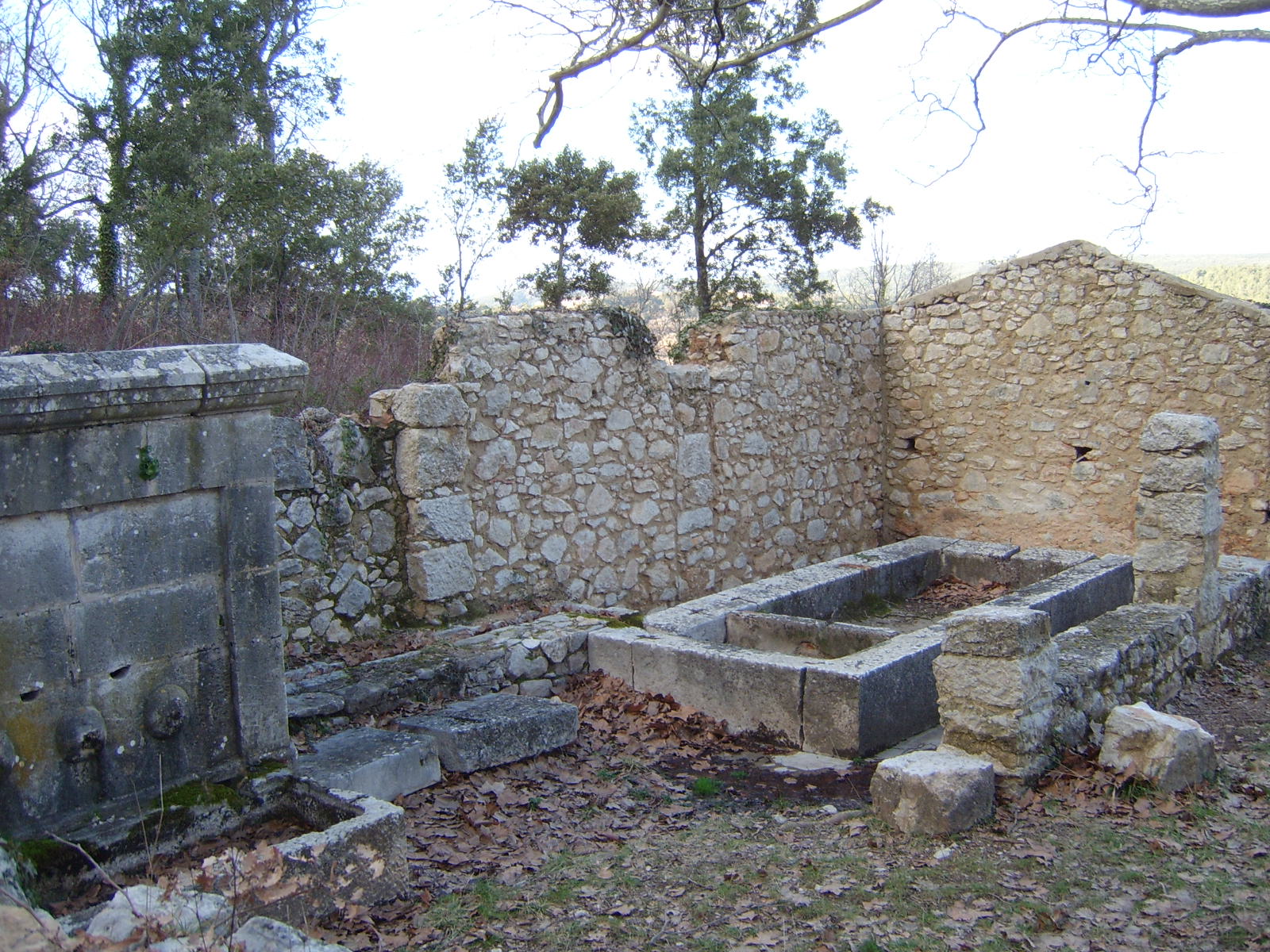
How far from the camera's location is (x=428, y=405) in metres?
6.79

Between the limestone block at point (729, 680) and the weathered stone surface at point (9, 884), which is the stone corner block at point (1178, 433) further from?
the weathered stone surface at point (9, 884)

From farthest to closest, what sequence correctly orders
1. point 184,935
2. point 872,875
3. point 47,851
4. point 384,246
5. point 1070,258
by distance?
point 384,246, point 1070,258, point 872,875, point 47,851, point 184,935

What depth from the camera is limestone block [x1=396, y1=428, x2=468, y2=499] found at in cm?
674

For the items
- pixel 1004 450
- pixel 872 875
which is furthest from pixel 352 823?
pixel 1004 450

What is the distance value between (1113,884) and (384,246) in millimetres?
14754

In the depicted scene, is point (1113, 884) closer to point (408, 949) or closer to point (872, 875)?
point (872, 875)

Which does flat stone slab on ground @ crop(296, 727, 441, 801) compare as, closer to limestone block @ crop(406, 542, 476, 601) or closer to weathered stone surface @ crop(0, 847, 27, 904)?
weathered stone surface @ crop(0, 847, 27, 904)

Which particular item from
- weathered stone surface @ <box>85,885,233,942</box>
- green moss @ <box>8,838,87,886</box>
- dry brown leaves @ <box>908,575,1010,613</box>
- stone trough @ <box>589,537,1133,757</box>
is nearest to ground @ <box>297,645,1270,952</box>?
stone trough @ <box>589,537,1133,757</box>

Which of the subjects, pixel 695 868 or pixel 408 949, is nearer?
pixel 408 949

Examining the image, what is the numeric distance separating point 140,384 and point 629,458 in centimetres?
514

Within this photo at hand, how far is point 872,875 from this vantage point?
13.0 ft

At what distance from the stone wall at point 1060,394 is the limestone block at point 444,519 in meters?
6.17

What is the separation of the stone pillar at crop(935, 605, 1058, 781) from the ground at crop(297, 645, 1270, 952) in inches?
8.9

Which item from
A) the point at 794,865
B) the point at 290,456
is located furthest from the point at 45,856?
the point at 290,456
